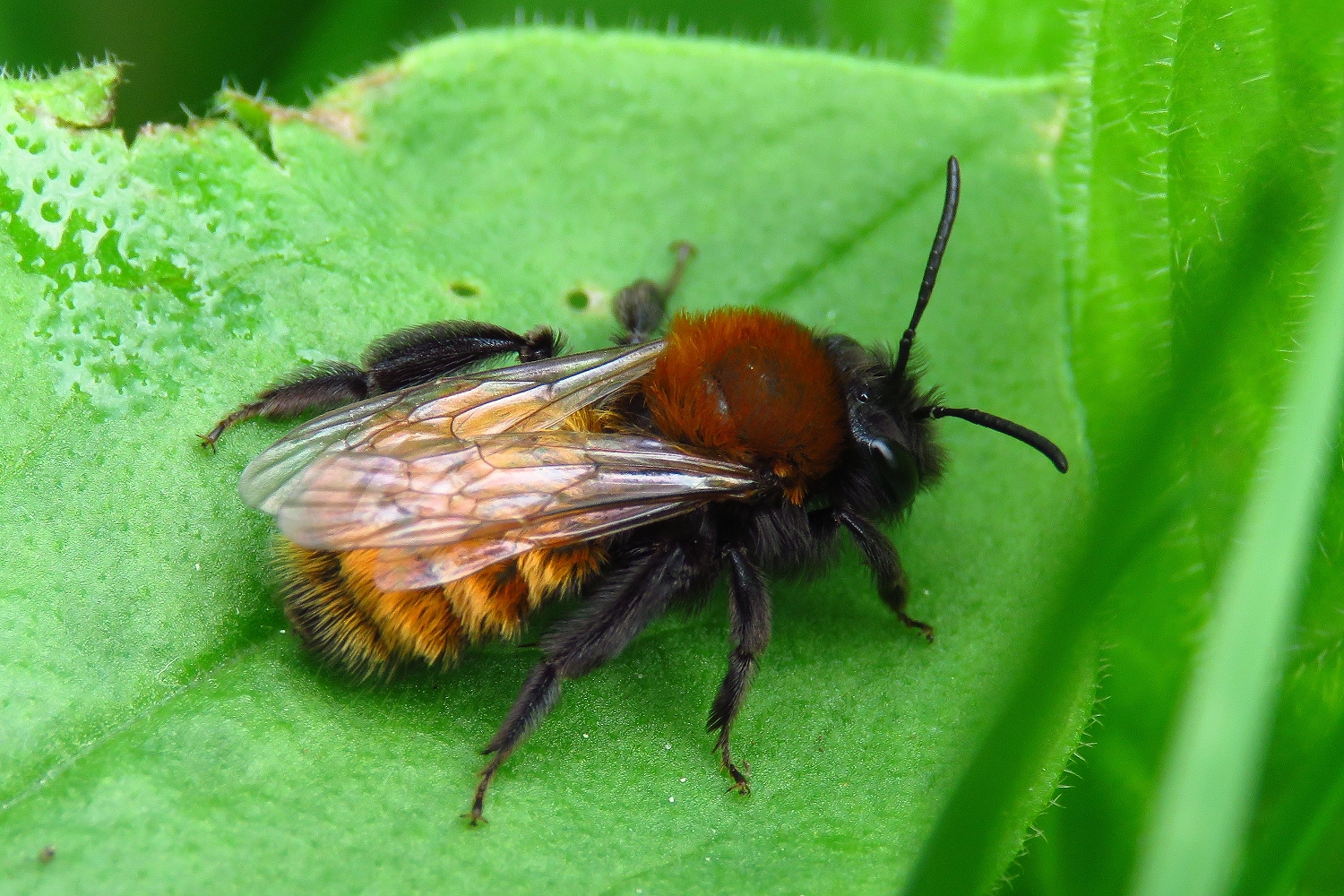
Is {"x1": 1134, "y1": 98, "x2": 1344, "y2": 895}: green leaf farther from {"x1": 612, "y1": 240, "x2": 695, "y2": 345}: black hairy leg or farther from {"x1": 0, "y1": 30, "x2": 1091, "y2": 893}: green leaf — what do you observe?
{"x1": 612, "y1": 240, "x2": 695, "y2": 345}: black hairy leg

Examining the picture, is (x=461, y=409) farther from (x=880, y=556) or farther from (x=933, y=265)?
(x=933, y=265)

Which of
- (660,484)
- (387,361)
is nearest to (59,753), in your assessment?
(387,361)

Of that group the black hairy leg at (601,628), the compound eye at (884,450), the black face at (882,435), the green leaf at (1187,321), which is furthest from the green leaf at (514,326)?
the compound eye at (884,450)

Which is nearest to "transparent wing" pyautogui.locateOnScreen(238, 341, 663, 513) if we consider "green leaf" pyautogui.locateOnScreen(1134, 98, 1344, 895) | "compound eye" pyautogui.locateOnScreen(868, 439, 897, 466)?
"compound eye" pyautogui.locateOnScreen(868, 439, 897, 466)

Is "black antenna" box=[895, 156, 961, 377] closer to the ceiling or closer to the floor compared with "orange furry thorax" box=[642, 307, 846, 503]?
closer to the ceiling

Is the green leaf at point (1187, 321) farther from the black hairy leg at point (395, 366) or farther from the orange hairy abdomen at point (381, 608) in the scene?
the black hairy leg at point (395, 366)

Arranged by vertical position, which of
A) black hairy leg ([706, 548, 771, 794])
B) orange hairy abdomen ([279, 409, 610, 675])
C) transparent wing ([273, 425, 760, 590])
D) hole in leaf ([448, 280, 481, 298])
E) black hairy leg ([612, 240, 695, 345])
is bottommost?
black hairy leg ([706, 548, 771, 794])

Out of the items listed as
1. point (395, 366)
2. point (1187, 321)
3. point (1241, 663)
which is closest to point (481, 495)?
point (395, 366)
